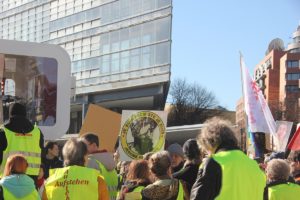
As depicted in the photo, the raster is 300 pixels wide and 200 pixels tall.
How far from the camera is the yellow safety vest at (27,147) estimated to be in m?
6.26

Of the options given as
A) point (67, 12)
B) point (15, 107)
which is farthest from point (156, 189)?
point (67, 12)

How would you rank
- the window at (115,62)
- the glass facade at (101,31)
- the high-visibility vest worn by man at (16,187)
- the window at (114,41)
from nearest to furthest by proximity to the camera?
the high-visibility vest worn by man at (16,187)
the glass facade at (101,31)
the window at (115,62)
the window at (114,41)

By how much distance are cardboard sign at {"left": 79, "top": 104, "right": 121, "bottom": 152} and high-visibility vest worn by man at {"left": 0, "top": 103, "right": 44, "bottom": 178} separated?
3.19 meters

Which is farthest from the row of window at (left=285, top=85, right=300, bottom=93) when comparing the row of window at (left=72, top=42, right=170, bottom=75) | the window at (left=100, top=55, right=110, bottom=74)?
the window at (left=100, top=55, right=110, bottom=74)

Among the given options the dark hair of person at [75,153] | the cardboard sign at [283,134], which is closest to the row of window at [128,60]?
the cardboard sign at [283,134]

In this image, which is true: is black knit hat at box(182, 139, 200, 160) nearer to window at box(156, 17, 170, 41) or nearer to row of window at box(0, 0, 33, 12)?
window at box(156, 17, 170, 41)

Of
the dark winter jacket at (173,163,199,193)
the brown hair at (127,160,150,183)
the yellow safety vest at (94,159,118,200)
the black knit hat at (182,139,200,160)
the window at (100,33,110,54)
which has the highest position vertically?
the window at (100,33,110,54)

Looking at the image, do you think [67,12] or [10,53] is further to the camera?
[67,12]

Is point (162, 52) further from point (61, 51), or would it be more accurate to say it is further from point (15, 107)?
point (15, 107)

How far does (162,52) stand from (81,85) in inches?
417

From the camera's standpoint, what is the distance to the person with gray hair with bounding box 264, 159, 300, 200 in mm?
5855

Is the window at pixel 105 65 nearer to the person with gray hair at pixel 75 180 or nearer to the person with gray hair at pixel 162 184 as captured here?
the person with gray hair at pixel 162 184

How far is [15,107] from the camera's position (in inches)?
249

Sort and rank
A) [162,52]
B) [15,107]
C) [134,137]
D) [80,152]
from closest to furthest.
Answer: [80,152], [15,107], [134,137], [162,52]
